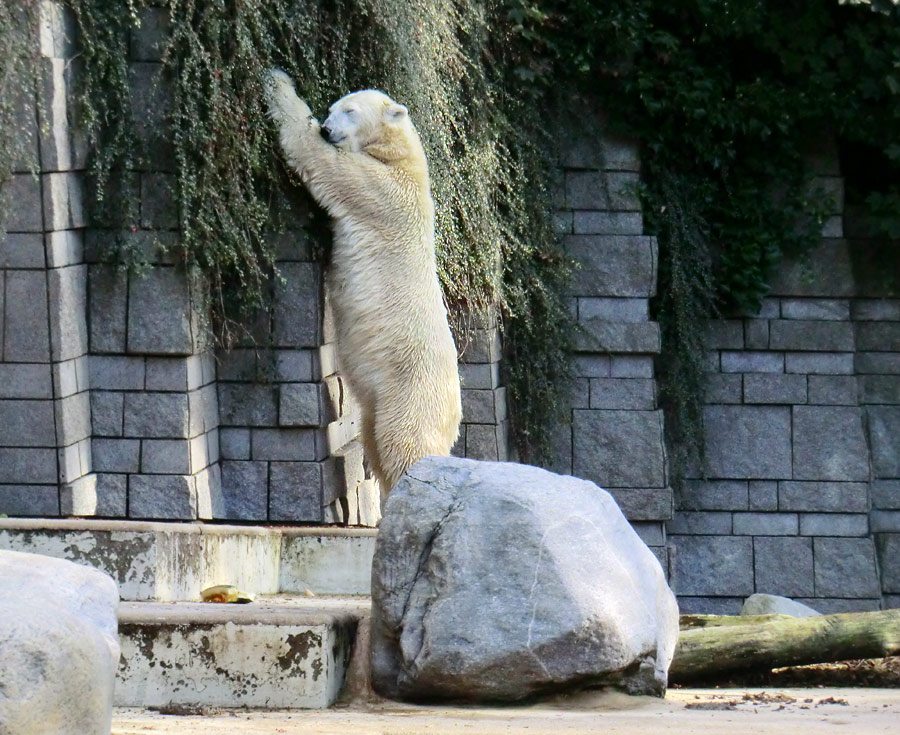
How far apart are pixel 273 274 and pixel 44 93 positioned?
1.29 metres

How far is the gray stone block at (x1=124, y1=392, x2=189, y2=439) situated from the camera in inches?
203

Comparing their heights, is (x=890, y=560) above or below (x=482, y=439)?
below

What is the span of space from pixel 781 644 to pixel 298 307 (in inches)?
94.4

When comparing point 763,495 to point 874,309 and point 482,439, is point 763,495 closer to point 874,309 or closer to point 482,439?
point 874,309

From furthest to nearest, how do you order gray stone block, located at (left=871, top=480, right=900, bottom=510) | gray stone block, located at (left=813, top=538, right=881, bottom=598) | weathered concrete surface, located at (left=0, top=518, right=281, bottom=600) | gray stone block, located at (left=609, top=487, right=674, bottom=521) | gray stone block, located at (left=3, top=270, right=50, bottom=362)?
gray stone block, located at (left=871, top=480, right=900, bottom=510) → gray stone block, located at (left=813, top=538, right=881, bottom=598) → gray stone block, located at (left=609, top=487, right=674, bottom=521) → gray stone block, located at (left=3, top=270, right=50, bottom=362) → weathered concrete surface, located at (left=0, top=518, right=281, bottom=600)

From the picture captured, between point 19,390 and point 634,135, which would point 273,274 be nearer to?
point 19,390

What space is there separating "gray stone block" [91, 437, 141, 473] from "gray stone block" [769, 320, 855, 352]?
4.00 meters

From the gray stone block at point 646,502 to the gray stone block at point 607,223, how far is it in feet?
4.63

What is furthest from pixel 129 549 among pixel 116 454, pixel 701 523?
pixel 701 523

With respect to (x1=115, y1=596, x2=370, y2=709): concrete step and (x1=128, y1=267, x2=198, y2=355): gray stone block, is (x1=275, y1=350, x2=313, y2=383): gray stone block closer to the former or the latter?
(x1=128, y1=267, x2=198, y2=355): gray stone block

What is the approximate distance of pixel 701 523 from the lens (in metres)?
7.67

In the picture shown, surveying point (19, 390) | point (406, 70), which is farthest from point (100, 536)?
point (406, 70)

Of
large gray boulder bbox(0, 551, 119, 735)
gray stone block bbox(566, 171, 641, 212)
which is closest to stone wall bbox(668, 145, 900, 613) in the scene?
gray stone block bbox(566, 171, 641, 212)

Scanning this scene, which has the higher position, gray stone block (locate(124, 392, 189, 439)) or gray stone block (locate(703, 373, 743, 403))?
gray stone block (locate(124, 392, 189, 439))
